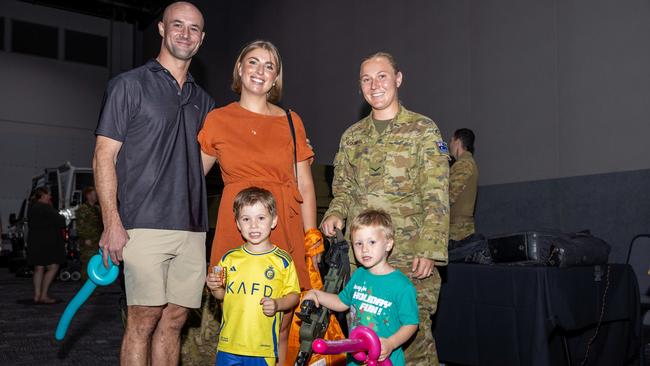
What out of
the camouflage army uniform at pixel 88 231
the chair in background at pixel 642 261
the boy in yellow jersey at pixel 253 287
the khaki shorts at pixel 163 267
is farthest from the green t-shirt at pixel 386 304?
the camouflage army uniform at pixel 88 231

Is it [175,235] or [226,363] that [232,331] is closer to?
[226,363]

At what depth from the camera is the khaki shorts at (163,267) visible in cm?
238

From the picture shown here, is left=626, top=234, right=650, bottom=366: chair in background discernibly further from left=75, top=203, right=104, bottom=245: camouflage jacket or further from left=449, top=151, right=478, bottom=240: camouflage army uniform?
left=75, top=203, right=104, bottom=245: camouflage jacket

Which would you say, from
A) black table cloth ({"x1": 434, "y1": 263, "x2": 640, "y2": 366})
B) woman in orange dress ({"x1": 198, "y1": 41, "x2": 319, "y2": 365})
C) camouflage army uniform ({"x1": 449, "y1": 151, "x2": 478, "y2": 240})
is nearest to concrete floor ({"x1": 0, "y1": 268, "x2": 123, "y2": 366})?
woman in orange dress ({"x1": 198, "y1": 41, "x2": 319, "y2": 365})

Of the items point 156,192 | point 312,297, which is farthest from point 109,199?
point 312,297

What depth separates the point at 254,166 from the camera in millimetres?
2389

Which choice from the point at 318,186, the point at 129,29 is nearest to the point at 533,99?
the point at 318,186

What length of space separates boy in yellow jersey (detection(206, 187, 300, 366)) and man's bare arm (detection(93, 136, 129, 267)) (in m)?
0.41

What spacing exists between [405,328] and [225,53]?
11183mm

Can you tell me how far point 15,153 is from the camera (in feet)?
53.9

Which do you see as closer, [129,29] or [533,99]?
[533,99]

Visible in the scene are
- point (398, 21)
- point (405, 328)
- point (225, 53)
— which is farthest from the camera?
point (225, 53)

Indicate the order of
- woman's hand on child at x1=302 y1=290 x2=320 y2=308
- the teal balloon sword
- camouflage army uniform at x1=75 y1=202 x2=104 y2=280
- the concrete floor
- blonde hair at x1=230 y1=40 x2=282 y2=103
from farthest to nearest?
camouflage army uniform at x1=75 y1=202 x2=104 y2=280 → the concrete floor → blonde hair at x1=230 y1=40 x2=282 y2=103 → the teal balloon sword → woman's hand on child at x1=302 y1=290 x2=320 y2=308

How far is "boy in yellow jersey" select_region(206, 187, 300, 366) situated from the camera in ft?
7.22
